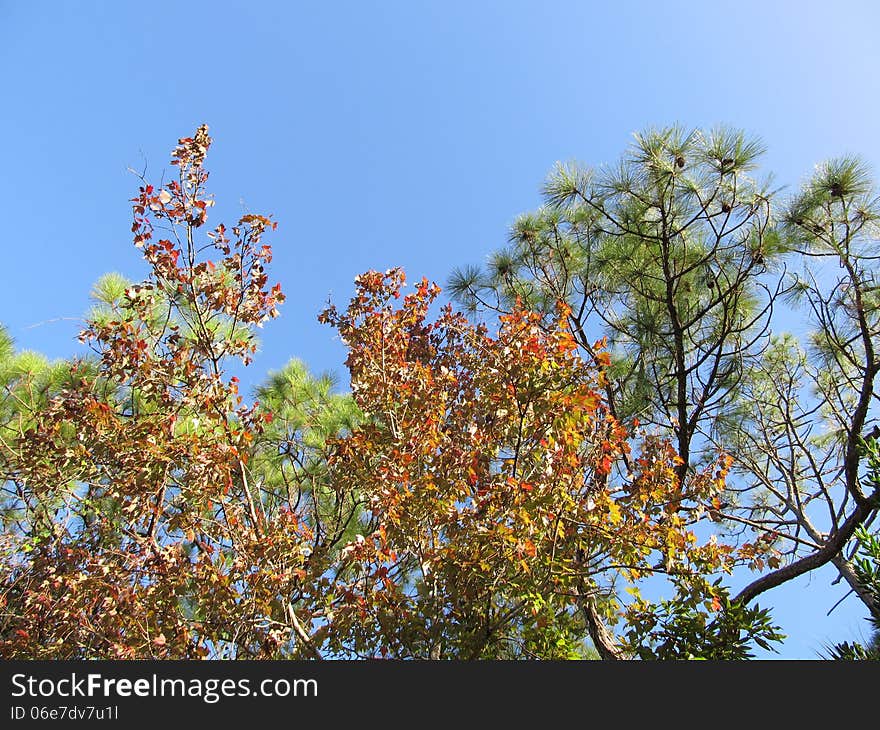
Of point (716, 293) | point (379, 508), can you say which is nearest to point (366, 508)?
point (379, 508)

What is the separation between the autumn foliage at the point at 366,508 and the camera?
326cm

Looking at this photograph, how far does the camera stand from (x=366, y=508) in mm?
3648

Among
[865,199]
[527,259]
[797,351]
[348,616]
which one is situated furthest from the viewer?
[797,351]

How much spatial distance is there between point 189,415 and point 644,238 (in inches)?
160

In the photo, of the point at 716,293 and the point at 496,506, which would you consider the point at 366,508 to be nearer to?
the point at 496,506

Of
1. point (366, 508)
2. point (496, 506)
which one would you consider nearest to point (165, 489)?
point (366, 508)

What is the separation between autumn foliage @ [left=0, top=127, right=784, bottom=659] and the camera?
3260 mm

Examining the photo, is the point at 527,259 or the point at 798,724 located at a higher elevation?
the point at 527,259

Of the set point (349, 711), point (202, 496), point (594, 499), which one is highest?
point (202, 496)

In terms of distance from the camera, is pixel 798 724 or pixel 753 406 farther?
pixel 753 406

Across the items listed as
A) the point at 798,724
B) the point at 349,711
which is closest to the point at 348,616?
the point at 349,711

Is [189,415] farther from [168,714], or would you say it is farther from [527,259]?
[527,259]

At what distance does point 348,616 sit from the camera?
322 centimetres

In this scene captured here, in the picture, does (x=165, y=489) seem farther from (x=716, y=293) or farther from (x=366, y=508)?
(x=716, y=293)
